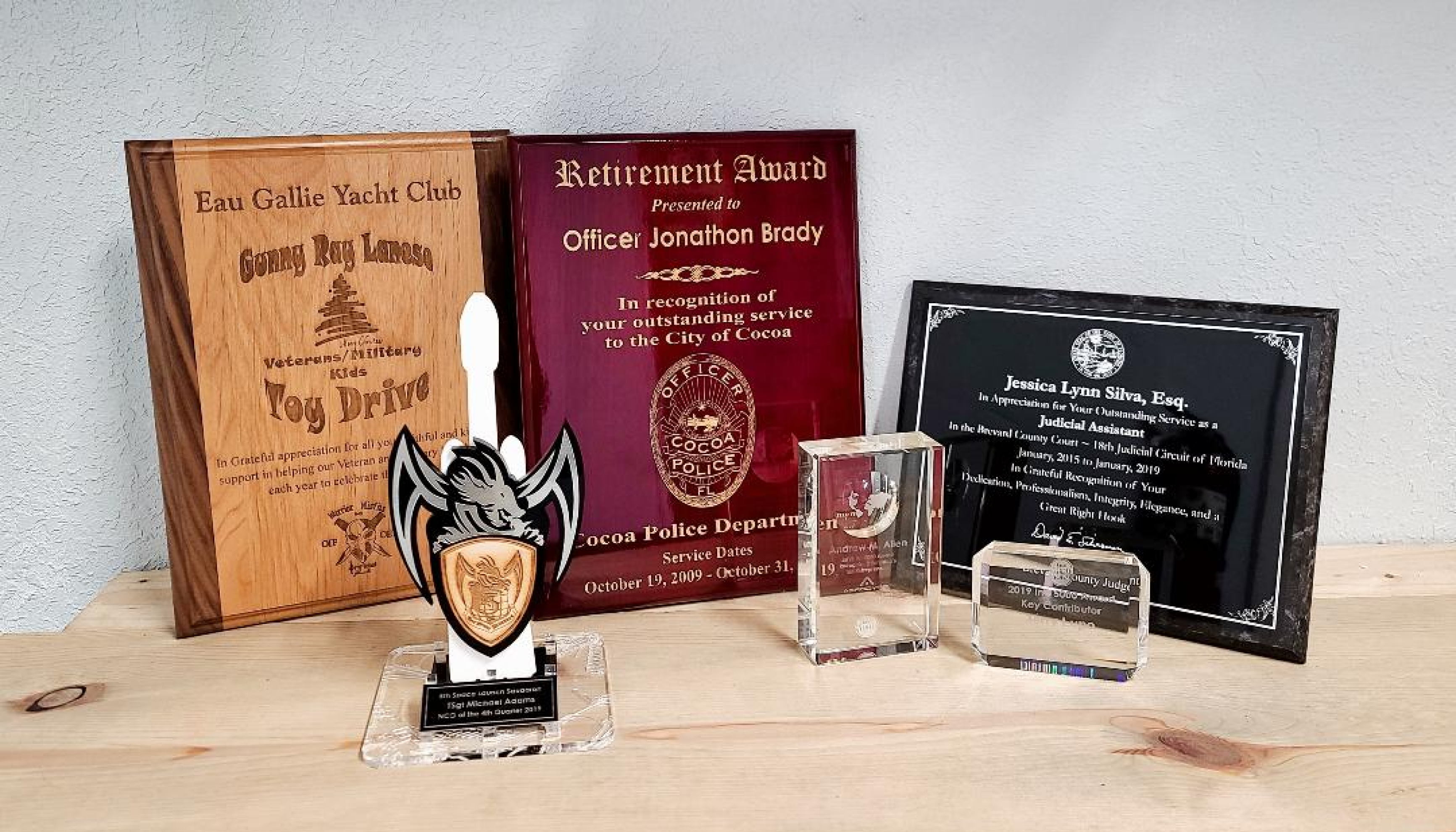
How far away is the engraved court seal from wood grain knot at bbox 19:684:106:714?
1.64 feet

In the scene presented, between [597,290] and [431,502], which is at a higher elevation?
[597,290]

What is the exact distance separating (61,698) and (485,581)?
14.0 inches

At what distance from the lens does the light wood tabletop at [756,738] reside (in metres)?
0.71

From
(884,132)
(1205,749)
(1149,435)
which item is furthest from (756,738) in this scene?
(884,132)

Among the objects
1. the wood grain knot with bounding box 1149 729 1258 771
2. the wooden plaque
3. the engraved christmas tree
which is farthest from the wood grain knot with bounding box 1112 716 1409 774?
the engraved christmas tree

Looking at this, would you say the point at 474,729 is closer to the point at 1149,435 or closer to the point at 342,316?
the point at 342,316

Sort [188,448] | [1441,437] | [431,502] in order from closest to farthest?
[431,502] → [188,448] → [1441,437]

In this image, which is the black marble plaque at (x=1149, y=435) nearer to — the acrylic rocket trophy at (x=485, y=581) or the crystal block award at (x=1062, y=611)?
the crystal block award at (x=1062, y=611)

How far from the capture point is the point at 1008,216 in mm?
1128

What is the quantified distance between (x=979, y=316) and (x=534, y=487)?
1.58 ft

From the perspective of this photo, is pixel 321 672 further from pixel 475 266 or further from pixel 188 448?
pixel 475 266

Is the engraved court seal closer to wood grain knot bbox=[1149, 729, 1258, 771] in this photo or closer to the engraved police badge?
the engraved police badge

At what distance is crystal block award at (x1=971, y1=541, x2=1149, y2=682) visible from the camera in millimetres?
895

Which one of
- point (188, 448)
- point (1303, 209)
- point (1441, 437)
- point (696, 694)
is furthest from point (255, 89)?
point (1441, 437)
